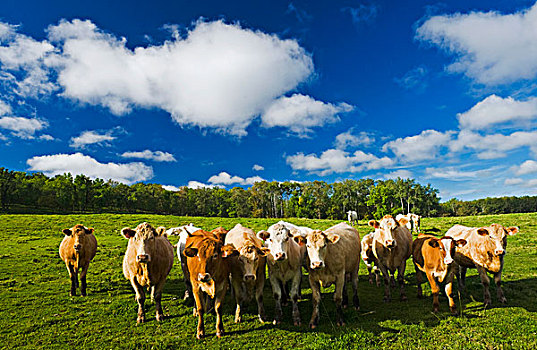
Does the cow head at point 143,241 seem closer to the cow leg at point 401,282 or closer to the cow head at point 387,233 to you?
the cow head at point 387,233

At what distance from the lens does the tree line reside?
70.2m

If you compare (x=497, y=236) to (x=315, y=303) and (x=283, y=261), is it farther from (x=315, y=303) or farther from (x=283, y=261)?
(x=283, y=261)

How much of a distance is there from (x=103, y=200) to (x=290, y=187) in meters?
56.5

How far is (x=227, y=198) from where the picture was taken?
321 ft

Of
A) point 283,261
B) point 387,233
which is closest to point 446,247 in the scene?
point 387,233

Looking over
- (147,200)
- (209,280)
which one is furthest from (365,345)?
(147,200)

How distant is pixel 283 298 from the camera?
9117mm

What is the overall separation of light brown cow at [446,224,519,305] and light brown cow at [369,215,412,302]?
1774mm

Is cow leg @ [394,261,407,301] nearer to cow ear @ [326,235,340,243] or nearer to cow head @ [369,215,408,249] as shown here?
cow head @ [369,215,408,249]

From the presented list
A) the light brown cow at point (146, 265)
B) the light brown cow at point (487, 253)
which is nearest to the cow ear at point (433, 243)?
the light brown cow at point (487, 253)

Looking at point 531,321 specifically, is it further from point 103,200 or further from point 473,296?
point 103,200

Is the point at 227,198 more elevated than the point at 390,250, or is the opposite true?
the point at 227,198

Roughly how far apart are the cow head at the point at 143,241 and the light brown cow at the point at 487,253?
1010 cm

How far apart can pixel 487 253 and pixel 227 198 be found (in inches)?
3604
